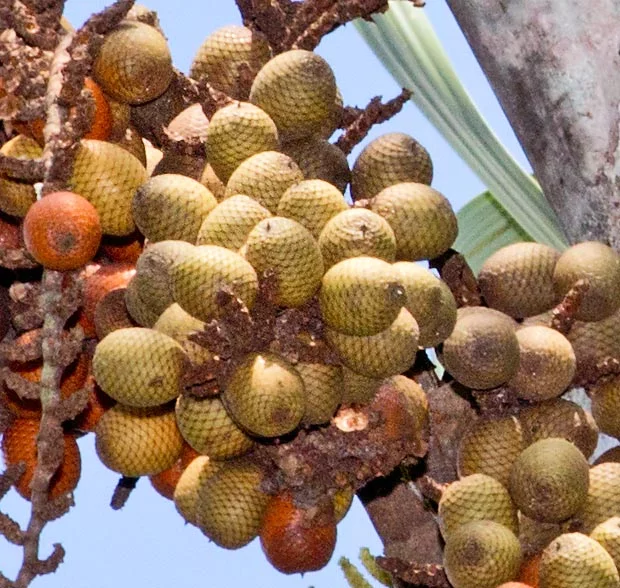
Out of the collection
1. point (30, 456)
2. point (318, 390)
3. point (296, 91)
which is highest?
point (296, 91)

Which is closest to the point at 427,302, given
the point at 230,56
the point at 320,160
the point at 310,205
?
the point at 310,205

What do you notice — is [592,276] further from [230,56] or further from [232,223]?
[230,56]

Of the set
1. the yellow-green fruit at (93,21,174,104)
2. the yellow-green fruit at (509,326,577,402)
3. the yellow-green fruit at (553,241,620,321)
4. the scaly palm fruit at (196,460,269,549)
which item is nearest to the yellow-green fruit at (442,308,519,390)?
the yellow-green fruit at (509,326,577,402)

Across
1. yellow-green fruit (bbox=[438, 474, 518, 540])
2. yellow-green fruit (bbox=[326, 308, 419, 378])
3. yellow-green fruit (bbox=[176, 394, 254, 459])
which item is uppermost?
yellow-green fruit (bbox=[326, 308, 419, 378])

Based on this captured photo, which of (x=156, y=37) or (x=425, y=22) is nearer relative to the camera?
(x=156, y=37)

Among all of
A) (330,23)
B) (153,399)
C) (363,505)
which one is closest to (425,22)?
(330,23)

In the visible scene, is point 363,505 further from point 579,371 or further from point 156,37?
point 156,37

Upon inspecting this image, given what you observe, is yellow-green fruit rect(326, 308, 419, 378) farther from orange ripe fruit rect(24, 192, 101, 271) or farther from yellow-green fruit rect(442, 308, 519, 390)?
orange ripe fruit rect(24, 192, 101, 271)
